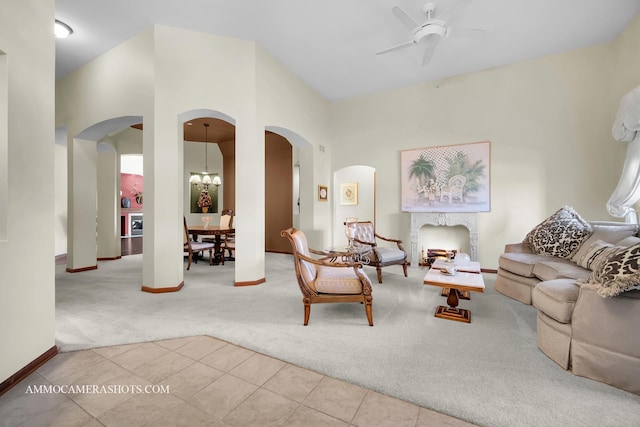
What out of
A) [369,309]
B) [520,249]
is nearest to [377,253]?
[369,309]

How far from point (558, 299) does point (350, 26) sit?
4204 mm

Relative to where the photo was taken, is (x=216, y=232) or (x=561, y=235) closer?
(x=561, y=235)

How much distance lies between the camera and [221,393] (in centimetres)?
178

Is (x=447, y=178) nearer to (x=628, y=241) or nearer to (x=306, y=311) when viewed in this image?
(x=628, y=241)

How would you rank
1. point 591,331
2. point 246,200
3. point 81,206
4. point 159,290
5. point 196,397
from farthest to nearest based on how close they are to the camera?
point 81,206, point 246,200, point 159,290, point 591,331, point 196,397

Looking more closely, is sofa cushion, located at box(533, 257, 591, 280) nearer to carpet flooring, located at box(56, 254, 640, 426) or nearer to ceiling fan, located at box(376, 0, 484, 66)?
carpet flooring, located at box(56, 254, 640, 426)

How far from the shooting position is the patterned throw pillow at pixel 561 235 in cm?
360

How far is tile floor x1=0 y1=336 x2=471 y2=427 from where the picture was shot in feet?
5.08

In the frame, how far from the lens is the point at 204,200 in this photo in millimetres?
9359

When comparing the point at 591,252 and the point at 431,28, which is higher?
the point at 431,28

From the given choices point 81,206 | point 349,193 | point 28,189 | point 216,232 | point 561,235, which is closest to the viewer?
point 28,189

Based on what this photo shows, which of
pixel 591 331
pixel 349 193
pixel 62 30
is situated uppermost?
pixel 62 30

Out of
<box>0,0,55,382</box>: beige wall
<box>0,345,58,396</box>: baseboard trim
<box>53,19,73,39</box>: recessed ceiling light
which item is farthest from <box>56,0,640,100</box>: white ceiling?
<box>0,345,58,396</box>: baseboard trim

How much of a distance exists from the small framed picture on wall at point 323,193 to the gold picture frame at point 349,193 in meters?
0.77
